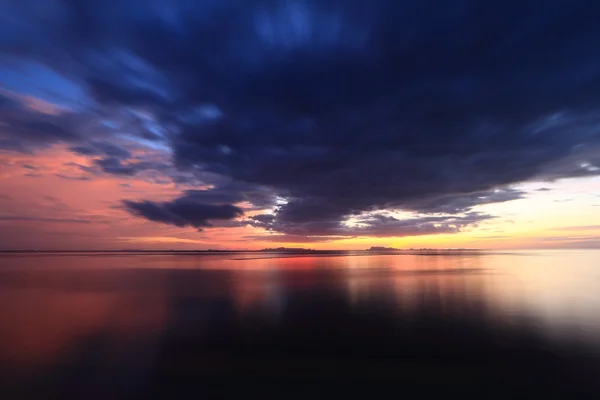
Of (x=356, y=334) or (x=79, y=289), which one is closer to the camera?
(x=356, y=334)

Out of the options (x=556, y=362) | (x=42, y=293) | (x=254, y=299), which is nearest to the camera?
(x=556, y=362)

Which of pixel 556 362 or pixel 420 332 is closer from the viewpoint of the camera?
pixel 556 362

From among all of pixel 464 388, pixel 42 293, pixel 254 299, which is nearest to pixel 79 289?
pixel 42 293

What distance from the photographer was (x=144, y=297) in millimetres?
Result: 29562

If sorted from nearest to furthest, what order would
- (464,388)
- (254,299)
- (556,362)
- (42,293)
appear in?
(464,388) < (556,362) < (254,299) < (42,293)

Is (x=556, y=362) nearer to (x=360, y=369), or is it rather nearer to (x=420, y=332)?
(x=420, y=332)

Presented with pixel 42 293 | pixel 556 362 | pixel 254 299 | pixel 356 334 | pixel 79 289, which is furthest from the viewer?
pixel 79 289

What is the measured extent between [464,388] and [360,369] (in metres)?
3.48

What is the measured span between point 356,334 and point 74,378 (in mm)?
12052

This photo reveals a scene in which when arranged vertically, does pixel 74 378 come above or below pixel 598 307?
below

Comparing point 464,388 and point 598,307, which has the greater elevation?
point 598,307

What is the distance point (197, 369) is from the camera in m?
13.1

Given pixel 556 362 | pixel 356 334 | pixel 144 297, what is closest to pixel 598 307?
pixel 556 362

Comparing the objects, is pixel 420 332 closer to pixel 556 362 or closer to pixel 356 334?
pixel 356 334
